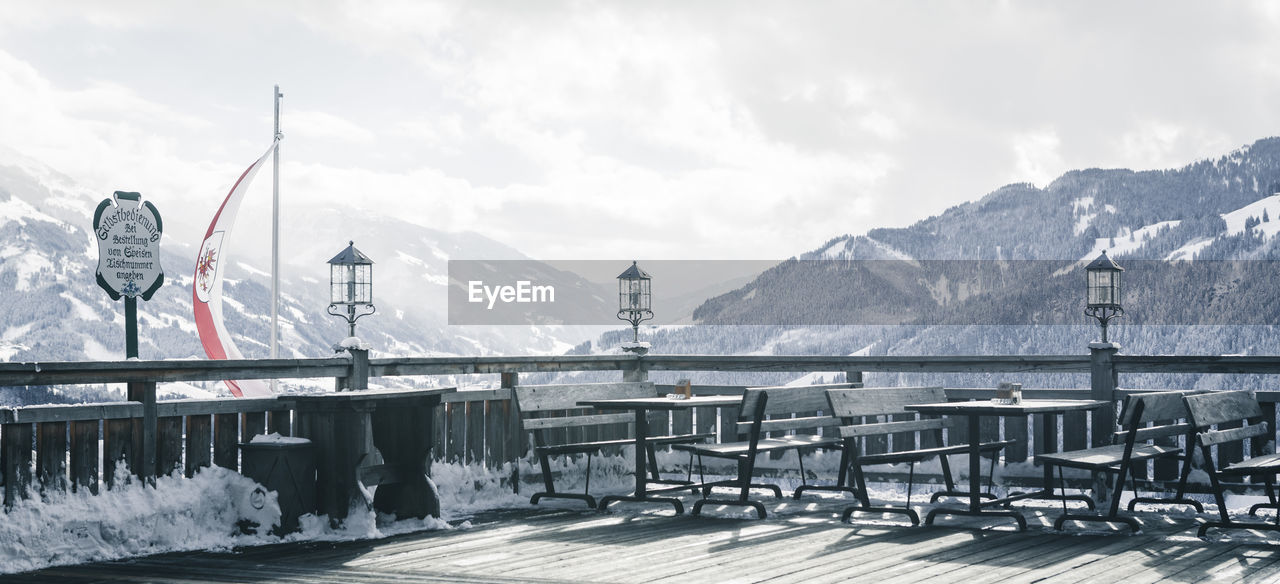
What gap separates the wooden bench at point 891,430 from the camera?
799 centimetres

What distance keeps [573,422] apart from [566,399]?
188mm

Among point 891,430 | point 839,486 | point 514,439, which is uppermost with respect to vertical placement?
point 891,430

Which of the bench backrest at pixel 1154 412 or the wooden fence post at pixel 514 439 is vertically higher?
the bench backrest at pixel 1154 412

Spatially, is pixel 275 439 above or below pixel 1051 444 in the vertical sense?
above

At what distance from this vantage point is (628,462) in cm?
1047

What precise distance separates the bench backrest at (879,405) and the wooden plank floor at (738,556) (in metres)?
0.67

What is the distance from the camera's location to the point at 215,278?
24125 millimetres

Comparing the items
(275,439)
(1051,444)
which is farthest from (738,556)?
(1051,444)

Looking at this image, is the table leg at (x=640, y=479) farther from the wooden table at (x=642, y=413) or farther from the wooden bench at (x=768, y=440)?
the wooden bench at (x=768, y=440)

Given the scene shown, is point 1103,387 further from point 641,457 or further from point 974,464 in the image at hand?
point 641,457

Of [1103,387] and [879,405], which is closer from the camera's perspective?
[879,405]

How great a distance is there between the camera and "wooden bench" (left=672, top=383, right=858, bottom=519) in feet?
27.6

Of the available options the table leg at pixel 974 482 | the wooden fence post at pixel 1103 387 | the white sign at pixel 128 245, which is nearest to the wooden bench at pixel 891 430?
the table leg at pixel 974 482

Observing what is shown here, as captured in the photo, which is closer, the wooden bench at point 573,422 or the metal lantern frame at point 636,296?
the wooden bench at point 573,422
